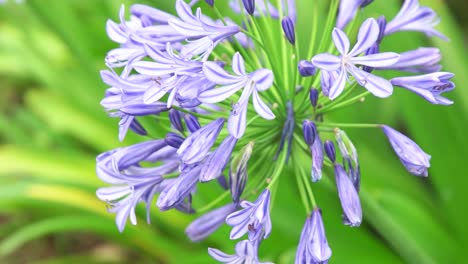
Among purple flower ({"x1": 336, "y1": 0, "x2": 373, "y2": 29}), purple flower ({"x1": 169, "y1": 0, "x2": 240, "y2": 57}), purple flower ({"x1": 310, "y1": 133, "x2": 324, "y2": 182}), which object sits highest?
purple flower ({"x1": 169, "y1": 0, "x2": 240, "y2": 57})

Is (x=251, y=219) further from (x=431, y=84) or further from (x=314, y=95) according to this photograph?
(x=431, y=84)

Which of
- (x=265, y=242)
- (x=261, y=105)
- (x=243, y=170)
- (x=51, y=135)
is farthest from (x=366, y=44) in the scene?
(x=51, y=135)

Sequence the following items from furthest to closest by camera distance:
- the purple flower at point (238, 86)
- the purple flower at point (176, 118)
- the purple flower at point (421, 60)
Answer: the purple flower at point (421, 60) → the purple flower at point (176, 118) → the purple flower at point (238, 86)

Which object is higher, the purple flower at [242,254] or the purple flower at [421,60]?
the purple flower at [421,60]

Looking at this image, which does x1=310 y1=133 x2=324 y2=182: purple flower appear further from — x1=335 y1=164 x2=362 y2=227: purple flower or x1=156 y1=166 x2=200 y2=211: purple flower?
x1=156 y1=166 x2=200 y2=211: purple flower

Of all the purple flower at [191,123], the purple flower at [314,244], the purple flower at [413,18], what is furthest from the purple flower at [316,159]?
the purple flower at [413,18]

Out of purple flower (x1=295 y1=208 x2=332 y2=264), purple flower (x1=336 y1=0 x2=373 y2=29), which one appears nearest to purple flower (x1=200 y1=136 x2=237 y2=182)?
purple flower (x1=295 y1=208 x2=332 y2=264)

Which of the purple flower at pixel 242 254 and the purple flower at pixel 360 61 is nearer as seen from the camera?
the purple flower at pixel 360 61

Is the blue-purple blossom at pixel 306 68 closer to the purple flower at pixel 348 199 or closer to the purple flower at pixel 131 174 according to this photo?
the purple flower at pixel 348 199
